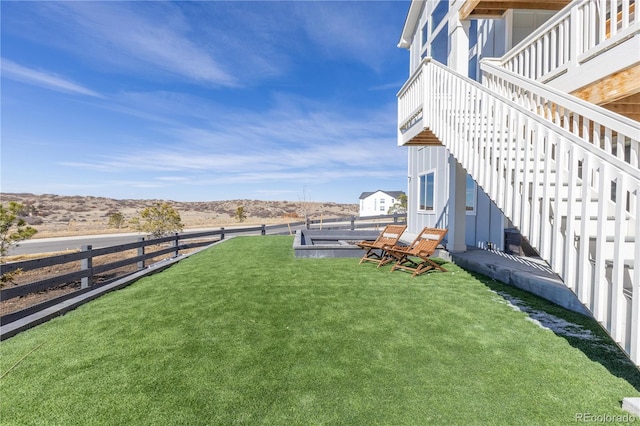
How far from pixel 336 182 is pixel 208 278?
149ft

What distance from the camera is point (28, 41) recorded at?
13.0 m

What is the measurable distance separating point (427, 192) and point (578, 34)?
7.11 m

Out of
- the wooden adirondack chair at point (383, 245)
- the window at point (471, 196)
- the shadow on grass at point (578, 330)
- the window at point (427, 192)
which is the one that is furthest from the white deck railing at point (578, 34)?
the window at point (427, 192)

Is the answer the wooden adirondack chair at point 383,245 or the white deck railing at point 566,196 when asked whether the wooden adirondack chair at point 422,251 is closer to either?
the wooden adirondack chair at point 383,245

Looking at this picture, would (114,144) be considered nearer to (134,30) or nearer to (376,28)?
(134,30)

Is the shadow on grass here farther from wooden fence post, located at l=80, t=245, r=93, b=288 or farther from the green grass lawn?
wooden fence post, located at l=80, t=245, r=93, b=288

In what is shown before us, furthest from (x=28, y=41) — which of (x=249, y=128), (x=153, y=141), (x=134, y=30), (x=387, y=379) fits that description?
(x=153, y=141)

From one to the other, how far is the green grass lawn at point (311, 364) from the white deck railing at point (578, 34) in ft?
9.89

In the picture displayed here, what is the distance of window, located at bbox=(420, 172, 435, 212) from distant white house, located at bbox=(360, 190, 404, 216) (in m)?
37.6

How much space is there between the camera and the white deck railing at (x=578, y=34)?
9.76 ft

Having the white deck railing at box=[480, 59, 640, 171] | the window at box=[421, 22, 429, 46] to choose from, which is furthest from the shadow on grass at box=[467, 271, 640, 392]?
the window at box=[421, 22, 429, 46]

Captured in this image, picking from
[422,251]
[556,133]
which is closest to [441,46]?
[422,251]

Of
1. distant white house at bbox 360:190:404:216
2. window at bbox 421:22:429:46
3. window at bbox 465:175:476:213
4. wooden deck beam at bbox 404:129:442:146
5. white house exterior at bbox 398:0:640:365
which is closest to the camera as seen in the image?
white house exterior at bbox 398:0:640:365

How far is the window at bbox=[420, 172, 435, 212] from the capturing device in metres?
10.0
